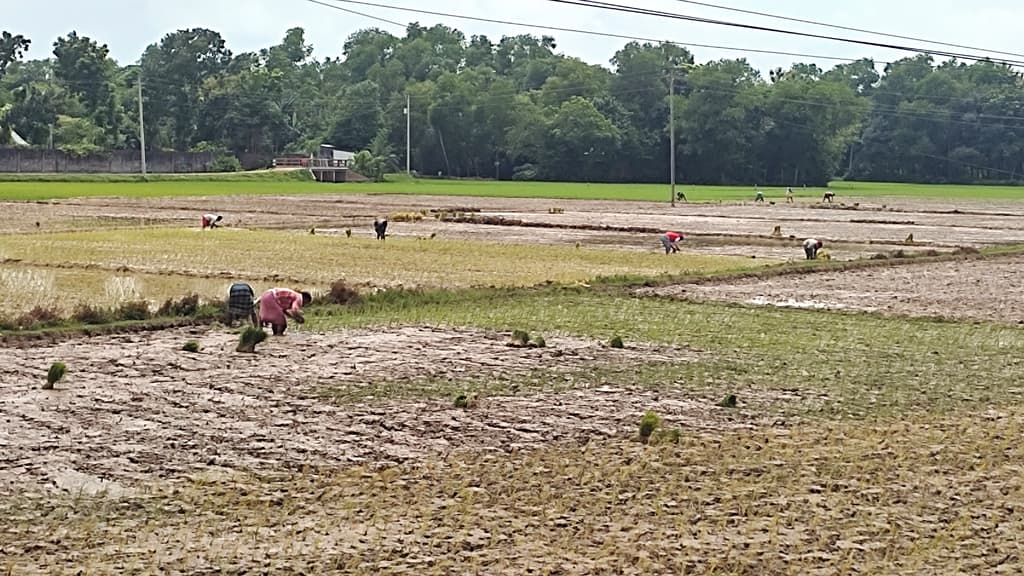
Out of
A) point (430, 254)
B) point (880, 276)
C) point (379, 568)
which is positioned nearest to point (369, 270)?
point (430, 254)

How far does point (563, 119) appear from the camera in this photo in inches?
3413

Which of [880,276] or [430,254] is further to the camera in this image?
[430,254]

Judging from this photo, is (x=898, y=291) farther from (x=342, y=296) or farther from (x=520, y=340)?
(x=520, y=340)

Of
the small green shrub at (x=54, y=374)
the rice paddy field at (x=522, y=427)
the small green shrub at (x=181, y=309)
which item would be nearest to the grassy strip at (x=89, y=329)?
the rice paddy field at (x=522, y=427)

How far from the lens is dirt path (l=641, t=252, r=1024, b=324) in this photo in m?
15.4

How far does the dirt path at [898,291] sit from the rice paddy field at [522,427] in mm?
103

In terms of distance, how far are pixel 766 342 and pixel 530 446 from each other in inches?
194

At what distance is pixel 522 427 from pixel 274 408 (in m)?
1.66

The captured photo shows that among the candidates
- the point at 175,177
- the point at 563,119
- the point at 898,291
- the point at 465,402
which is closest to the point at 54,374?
the point at 465,402

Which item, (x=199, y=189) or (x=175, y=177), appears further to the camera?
(x=175, y=177)

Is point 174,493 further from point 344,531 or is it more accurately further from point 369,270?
point 369,270

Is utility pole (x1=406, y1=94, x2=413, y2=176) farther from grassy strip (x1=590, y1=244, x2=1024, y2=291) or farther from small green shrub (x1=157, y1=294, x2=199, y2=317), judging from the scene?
small green shrub (x1=157, y1=294, x2=199, y2=317)

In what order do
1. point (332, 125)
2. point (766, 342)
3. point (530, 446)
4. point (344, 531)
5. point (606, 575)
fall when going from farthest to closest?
1. point (332, 125)
2. point (766, 342)
3. point (530, 446)
4. point (344, 531)
5. point (606, 575)

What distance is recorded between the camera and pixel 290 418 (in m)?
8.57
